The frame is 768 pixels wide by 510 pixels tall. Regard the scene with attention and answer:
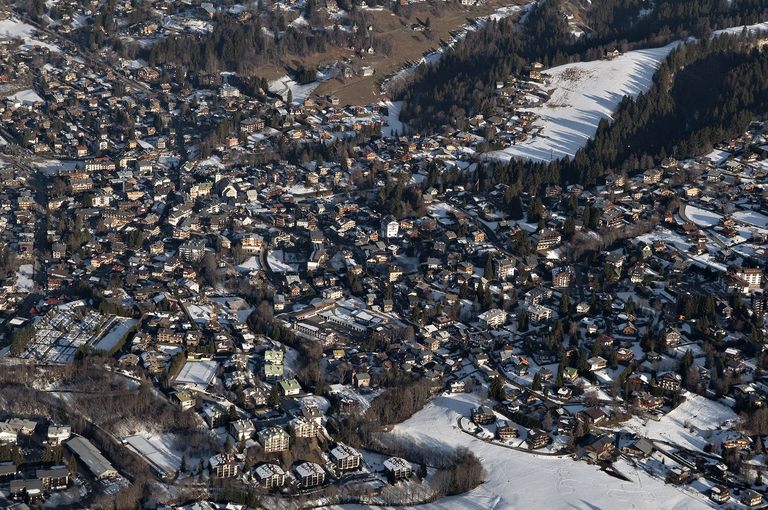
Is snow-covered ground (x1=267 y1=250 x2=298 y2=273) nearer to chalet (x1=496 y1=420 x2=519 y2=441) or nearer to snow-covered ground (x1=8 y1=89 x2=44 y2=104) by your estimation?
chalet (x1=496 y1=420 x2=519 y2=441)

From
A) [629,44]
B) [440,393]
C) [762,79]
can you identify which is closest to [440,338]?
[440,393]

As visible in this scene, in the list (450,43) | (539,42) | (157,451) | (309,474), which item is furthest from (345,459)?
(450,43)

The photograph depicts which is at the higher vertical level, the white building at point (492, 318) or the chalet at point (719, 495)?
the chalet at point (719, 495)

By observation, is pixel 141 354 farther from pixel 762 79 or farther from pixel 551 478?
pixel 762 79

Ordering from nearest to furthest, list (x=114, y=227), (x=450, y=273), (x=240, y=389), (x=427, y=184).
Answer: (x=240, y=389) < (x=450, y=273) < (x=114, y=227) < (x=427, y=184)

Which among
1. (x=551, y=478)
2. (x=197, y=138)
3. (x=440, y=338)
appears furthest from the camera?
(x=197, y=138)

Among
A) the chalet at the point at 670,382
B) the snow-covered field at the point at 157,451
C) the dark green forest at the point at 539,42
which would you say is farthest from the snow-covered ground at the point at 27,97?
the chalet at the point at 670,382

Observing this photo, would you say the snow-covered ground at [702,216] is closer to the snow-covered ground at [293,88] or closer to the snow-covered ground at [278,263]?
the snow-covered ground at [278,263]
